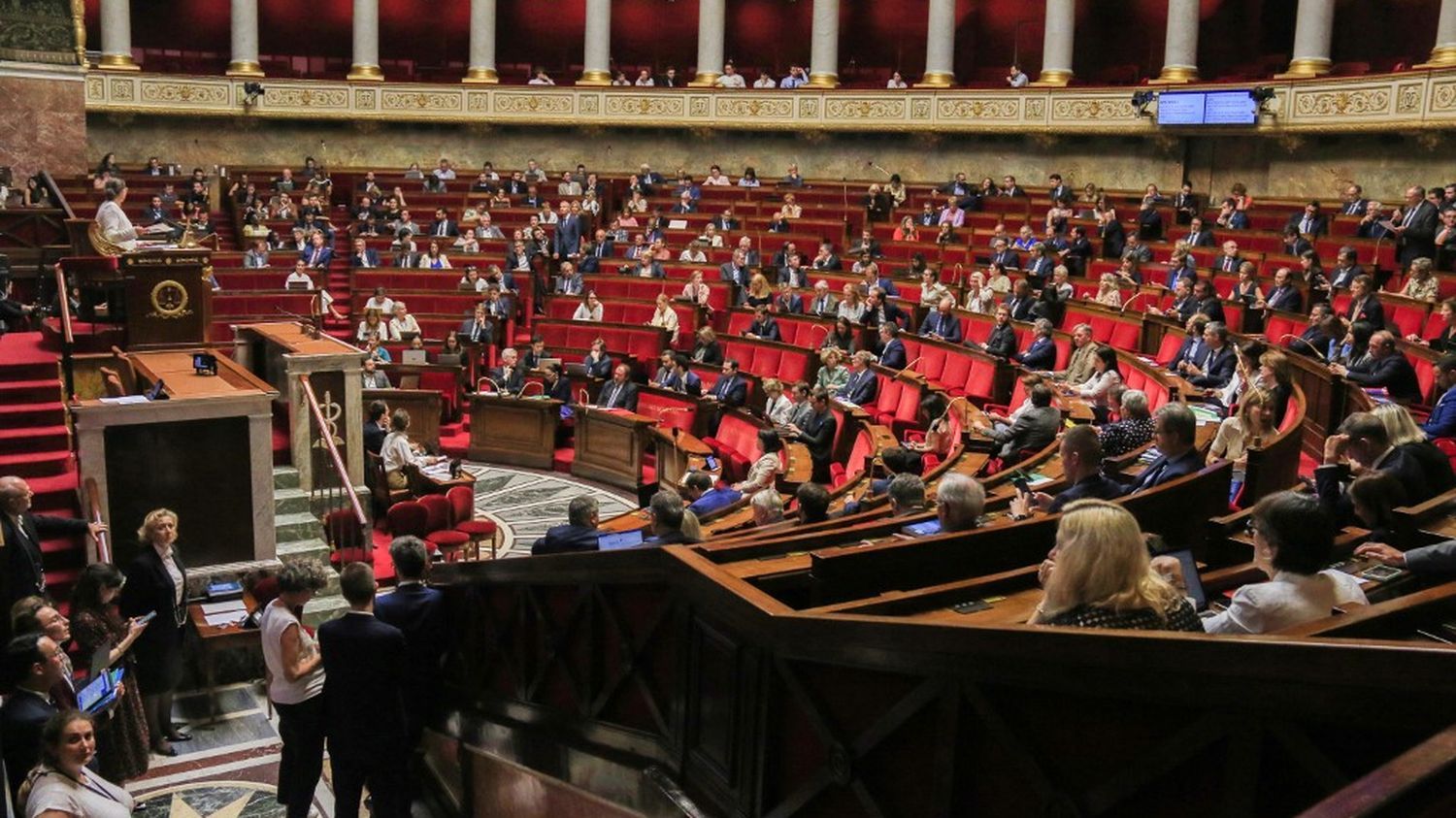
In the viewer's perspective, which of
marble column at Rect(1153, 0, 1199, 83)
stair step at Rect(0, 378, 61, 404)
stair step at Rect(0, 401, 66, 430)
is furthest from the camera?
marble column at Rect(1153, 0, 1199, 83)

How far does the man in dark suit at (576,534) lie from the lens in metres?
6.36

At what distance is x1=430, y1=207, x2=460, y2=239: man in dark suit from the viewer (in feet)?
63.1

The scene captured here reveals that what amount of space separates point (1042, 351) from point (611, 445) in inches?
167

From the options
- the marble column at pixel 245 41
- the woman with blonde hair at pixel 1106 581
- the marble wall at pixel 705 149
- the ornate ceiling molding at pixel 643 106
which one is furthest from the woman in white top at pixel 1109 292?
the marble column at pixel 245 41

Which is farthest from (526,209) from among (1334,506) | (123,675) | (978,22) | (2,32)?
(1334,506)

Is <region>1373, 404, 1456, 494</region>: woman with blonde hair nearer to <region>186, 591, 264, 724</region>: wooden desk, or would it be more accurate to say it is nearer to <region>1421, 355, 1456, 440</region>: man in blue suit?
<region>1421, 355, 1456, 440</region>: man in blue suit

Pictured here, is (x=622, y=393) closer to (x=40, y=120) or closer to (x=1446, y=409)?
(x=40, y=120)

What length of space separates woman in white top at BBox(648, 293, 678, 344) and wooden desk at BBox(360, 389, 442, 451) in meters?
3.06

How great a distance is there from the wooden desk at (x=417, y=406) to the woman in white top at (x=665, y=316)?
306cm

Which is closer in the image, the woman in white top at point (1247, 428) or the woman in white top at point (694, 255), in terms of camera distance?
the woman in white top at point (1247, 428)

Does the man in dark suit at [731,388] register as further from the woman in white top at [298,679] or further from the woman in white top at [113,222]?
the woman in white top at [298,679]

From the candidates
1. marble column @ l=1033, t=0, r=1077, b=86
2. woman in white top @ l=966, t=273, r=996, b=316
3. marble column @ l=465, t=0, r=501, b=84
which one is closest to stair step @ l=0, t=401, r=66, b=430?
woman in white top @ l=966, t=273, r=996, b=316

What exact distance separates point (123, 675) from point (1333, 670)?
222 inches

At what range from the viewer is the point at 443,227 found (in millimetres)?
19234
